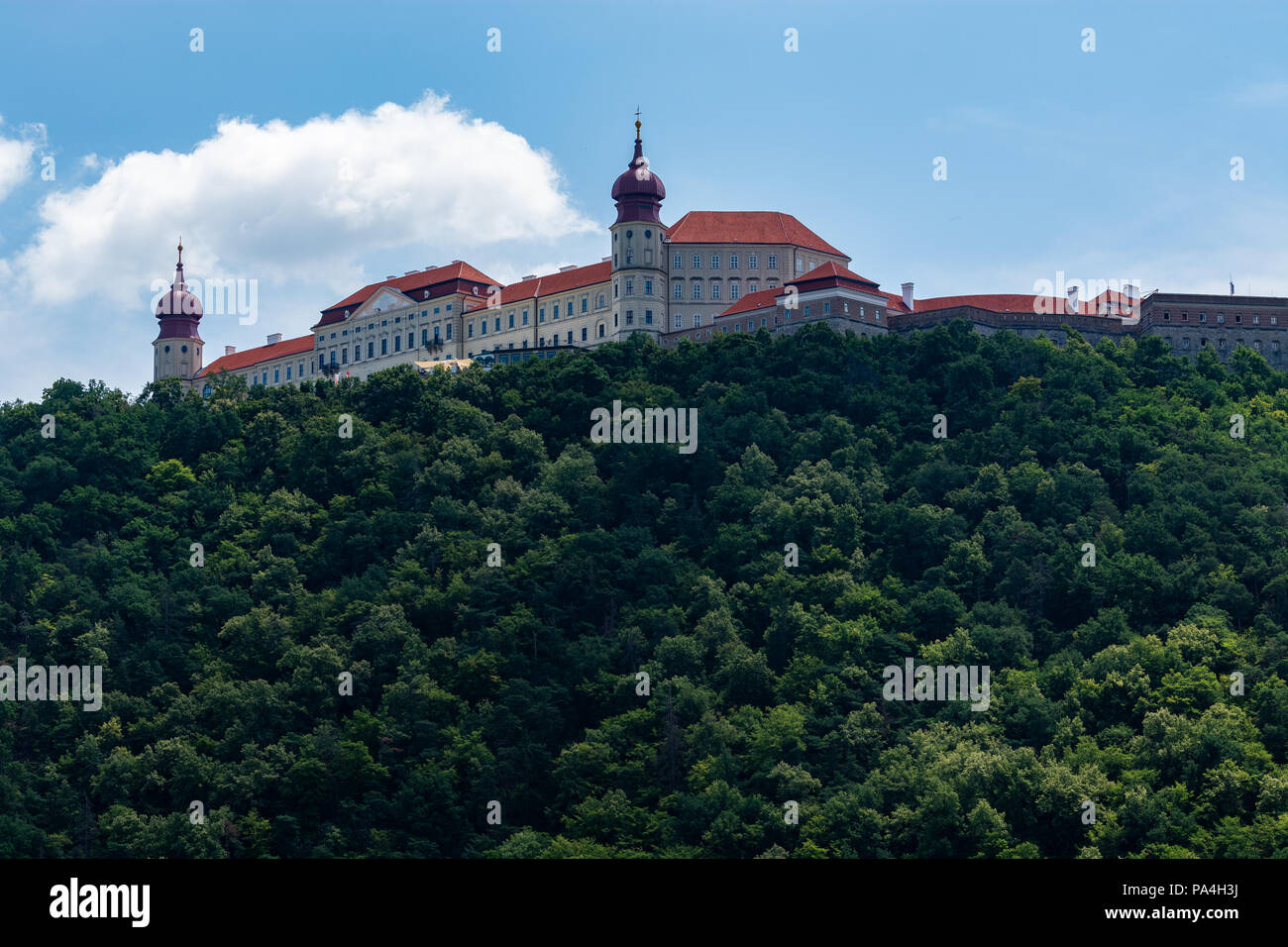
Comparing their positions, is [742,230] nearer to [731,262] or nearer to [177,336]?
[731,262]

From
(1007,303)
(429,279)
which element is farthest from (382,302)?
(1007,303)

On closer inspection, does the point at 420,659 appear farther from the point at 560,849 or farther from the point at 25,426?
the point at 25,426

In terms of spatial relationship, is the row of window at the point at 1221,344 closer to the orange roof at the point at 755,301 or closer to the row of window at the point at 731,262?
the orange roof at the point at 755,301

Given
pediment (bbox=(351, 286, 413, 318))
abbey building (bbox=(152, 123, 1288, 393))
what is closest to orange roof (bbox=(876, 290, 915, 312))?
abbey building (bbox=(152, 123, 1288, 393))

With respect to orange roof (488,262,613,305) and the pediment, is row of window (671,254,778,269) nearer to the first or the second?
orange roof (488,262,613,305)
